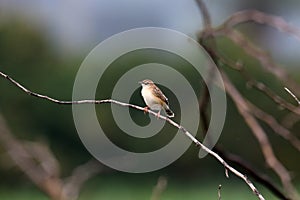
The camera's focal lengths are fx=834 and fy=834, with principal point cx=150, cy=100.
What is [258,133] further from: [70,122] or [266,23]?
[70,122]

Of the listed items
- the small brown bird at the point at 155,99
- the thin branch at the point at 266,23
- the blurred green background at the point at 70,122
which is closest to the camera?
the thin branch at the point at 266,23

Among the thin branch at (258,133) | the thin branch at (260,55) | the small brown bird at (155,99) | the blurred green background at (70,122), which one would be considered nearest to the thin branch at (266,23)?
the thin branch at (260,55)

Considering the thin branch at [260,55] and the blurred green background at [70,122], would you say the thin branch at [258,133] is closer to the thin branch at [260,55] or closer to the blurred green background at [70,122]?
the thin branch at [260,55]

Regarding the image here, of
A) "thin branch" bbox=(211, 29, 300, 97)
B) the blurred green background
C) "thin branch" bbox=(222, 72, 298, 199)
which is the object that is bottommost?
the blurred green background

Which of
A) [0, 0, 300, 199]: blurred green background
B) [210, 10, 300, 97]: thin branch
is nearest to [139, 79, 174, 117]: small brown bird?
[210, 10, 300, 97]: thin branch

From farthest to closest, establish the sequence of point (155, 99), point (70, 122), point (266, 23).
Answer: point (70, 122)
point (155, 99)
point (266, 23)

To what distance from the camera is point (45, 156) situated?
3.13 metres

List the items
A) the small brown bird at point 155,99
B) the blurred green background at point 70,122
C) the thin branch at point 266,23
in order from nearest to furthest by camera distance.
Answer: the thin branch at point 266,23
the small brown bird at point 155,99
the blurred green background at point 70,122

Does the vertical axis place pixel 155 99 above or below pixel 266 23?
below

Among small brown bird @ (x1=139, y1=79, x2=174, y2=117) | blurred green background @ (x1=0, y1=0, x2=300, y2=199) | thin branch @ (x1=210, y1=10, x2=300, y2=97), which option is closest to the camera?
thin branch @ (x1=210, y1=10, x2=300, y2=97)

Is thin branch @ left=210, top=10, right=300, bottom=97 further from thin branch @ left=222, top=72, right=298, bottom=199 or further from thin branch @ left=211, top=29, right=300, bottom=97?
thin branch @ left=222, top=72, right=298, bottom=199

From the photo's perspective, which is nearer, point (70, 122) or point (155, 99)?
point (155, 99)

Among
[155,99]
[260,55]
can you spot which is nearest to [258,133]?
[260,55]

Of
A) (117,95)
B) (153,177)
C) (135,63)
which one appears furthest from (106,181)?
(117,95)
